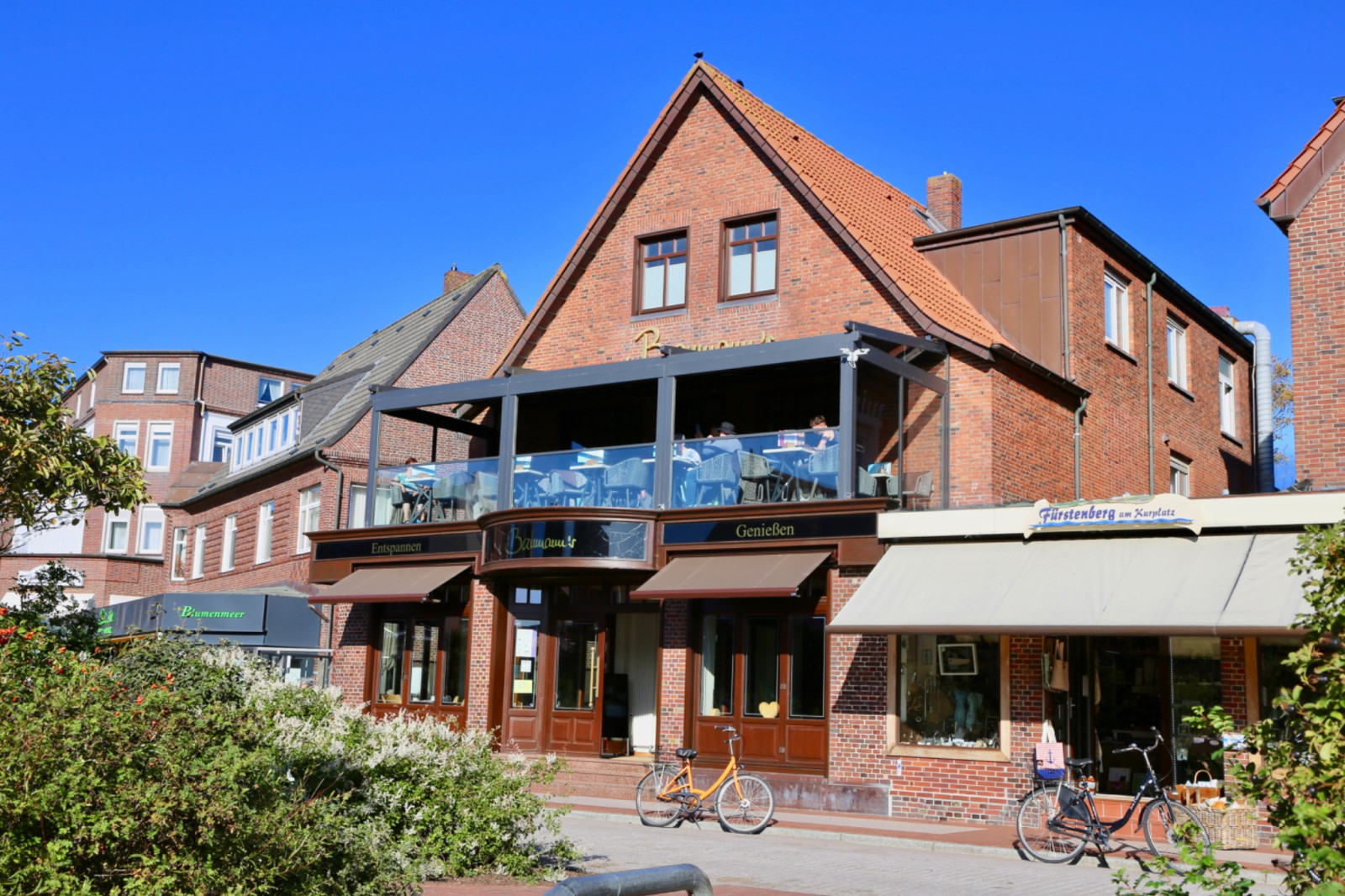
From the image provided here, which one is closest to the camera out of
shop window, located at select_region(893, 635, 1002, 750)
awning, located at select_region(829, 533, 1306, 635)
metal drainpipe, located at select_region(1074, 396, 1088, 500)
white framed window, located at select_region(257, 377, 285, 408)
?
awning, located at select_region(829, 533, 1306, 635)

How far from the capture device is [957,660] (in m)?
18.7

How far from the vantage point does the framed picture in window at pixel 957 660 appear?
1859 cm

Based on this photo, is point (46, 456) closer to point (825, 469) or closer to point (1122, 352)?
point (825, 469)

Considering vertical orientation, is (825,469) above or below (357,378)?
below

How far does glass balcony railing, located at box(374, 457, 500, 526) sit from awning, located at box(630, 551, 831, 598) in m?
3.98

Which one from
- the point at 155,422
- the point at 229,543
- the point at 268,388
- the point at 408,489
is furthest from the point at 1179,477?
the point at 155,422

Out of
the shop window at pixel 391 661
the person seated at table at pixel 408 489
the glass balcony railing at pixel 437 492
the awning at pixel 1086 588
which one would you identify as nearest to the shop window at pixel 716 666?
the awning at pixel 1086 588

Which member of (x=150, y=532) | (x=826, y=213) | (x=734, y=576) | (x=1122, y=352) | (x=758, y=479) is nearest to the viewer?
(x=734, y=576)

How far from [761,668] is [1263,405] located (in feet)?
43.5

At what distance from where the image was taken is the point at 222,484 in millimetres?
38969

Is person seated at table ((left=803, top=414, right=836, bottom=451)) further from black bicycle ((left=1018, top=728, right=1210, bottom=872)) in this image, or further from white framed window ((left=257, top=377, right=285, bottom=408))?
white framed window ((left=257, top=377, right=285, bottom=408))

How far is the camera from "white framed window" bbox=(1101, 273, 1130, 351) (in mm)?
24219

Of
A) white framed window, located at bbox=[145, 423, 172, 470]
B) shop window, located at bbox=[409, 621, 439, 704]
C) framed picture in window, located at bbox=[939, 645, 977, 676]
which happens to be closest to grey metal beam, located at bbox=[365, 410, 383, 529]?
shop window, located at bbox=[409, 621, 439, 704]

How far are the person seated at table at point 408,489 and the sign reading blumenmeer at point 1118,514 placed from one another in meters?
11.3
